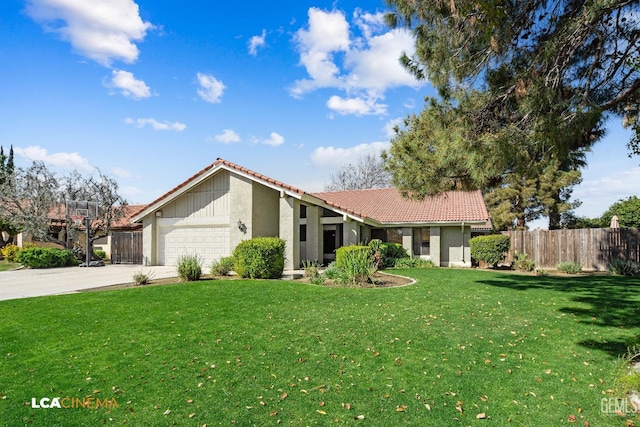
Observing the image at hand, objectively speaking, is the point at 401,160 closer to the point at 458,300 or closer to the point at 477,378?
the point at 458,300

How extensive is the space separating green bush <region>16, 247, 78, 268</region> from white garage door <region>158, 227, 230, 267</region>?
6.19 metres

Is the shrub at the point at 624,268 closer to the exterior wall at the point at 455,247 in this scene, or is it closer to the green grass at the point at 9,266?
the exterior wall at the point at 455,247

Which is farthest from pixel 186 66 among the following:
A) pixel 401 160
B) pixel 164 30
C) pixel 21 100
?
pixel 401 160

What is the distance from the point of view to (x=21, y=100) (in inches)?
431

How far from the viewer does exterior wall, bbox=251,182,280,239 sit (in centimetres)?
1755

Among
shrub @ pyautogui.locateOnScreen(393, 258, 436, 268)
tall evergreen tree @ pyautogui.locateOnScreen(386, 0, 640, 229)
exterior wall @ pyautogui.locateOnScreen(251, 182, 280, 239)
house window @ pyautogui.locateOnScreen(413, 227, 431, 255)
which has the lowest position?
shrub @ pyautogui.locateOnScreen(393, 258, 436, 268)

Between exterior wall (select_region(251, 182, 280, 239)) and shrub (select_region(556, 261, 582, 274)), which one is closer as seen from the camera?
shrub (select_region(556, 261, 582, 274))

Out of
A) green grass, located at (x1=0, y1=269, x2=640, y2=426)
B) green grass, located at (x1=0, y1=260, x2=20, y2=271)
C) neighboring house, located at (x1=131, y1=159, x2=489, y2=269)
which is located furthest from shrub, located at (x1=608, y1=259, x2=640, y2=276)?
green grass, located at (x1=0, y1=260, x2=20, y2=271)

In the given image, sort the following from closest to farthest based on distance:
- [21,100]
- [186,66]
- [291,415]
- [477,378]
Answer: [291,415] < [477,378] < [21,100] < [186,66]

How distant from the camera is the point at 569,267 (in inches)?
679

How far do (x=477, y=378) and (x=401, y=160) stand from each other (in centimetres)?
816

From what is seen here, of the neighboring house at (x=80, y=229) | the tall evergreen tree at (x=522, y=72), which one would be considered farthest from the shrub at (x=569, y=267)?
the neighboring house at (x=80, y=229)

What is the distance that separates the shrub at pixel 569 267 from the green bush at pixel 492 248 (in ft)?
8.06

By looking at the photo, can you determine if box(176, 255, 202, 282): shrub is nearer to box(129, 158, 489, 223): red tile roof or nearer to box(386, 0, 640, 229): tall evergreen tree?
box(129, 158, 489, 223): red tile roof
